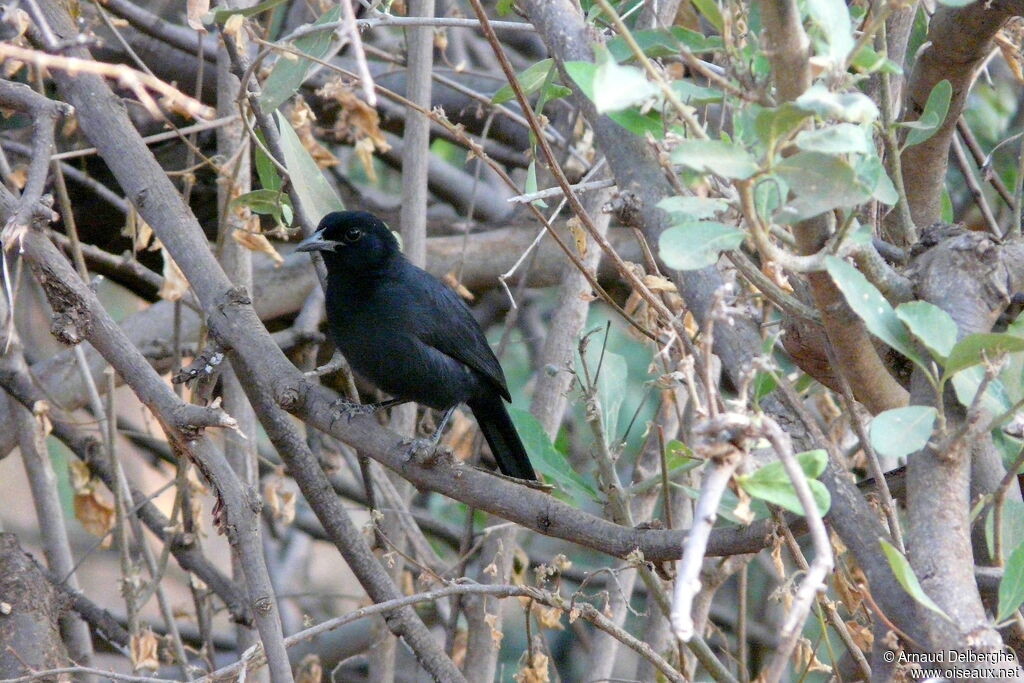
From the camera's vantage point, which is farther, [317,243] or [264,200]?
[317,243]

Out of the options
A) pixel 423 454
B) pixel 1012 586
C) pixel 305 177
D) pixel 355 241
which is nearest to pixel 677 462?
pixel 423 454

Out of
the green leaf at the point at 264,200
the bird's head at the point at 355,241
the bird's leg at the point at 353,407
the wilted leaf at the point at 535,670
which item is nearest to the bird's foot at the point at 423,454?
the bird's leg at the point at 353,407

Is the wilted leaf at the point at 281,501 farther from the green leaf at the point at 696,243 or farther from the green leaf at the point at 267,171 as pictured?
the green leaf at the point at 696,243

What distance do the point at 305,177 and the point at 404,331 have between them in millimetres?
1101

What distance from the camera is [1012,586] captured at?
1928 mm

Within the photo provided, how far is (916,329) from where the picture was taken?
5.97 feet

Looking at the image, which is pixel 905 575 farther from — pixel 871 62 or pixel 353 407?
pixel 353 407

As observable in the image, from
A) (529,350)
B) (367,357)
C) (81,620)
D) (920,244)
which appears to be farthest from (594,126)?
(529,350)

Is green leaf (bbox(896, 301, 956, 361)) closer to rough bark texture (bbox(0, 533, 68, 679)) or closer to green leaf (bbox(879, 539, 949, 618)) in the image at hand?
green leaf (bbox(879, 539, 949, 618))

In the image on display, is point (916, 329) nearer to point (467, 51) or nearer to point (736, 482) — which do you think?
point (736, 482)

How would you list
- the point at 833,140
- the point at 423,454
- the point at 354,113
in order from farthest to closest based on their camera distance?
the point at 354,113, the point at 423,454, the point at 833,140

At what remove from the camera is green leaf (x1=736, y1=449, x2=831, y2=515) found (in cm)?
165

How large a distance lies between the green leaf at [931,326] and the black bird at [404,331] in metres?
2.53

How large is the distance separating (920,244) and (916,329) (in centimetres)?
59
